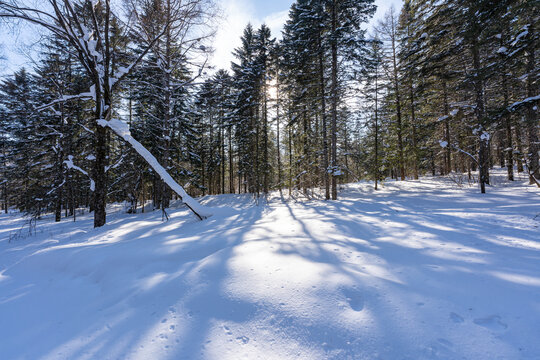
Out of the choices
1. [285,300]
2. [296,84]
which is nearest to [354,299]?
[285,300]

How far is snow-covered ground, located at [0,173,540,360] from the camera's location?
135 cm

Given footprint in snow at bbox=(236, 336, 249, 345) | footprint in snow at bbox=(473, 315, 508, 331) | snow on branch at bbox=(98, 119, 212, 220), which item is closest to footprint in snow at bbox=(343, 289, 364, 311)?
footprint in snow at bbox=(473, 315, 508, 331)

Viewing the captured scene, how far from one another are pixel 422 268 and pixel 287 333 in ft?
5.83

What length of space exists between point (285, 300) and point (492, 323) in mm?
1526

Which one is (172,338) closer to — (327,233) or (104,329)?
(104,329)

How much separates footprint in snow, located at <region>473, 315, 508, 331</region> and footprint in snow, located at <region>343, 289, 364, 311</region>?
77cm

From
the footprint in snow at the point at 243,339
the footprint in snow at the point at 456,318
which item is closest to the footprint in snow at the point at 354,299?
the footprint in snow at the point at 456,318

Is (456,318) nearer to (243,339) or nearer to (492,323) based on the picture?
(492,323)

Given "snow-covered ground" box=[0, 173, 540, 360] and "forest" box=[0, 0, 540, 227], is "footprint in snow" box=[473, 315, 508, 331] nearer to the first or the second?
"snow-covered ground" box=[0, 173, 540, 360]

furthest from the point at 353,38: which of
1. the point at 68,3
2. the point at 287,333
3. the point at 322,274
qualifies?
the point at 287,333

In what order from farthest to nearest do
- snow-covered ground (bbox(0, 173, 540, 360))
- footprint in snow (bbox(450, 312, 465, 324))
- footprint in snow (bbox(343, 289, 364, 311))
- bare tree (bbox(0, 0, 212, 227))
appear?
bare tree (bbox(0, 0, 212, 227)) → footprint in snow (bbox(343, 289, 364, 311)) → footprint in snow (bbox(450, 312, 465, 324)) → snow-covered ground (bbox(0, 173, 540, 360))

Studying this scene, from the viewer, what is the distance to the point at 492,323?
1420 mm

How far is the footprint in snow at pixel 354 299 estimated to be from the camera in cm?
167

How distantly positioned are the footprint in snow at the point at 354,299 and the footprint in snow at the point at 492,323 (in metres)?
0.77
